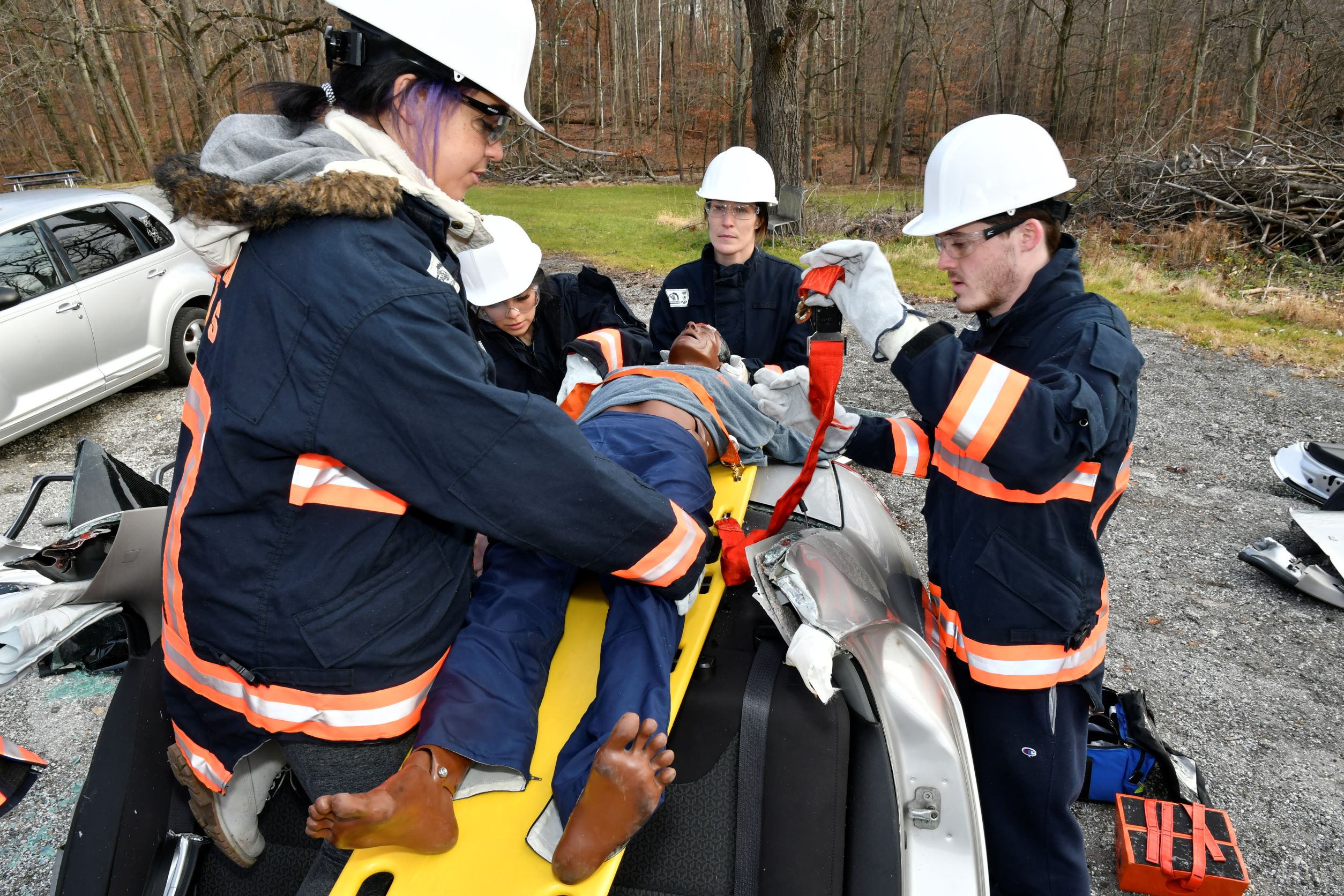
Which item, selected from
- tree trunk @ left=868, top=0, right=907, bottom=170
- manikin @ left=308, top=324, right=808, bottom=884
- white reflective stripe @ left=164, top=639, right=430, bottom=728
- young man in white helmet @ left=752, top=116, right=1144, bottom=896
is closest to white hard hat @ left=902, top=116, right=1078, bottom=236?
young man in white helmet @ left=752, top=116, right=1144, bottom=896

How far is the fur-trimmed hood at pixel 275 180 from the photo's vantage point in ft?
3.97

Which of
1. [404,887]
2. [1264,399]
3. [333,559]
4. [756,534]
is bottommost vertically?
[1264,399]

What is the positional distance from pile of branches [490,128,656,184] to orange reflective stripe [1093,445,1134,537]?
2845 cm

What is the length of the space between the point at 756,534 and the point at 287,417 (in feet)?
4.83

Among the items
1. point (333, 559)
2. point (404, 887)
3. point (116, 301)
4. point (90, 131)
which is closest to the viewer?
point (333, 559)

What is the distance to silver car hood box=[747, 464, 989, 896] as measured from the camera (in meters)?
1.73

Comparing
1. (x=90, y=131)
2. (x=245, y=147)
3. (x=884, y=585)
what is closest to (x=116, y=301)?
(x=245, y=147)

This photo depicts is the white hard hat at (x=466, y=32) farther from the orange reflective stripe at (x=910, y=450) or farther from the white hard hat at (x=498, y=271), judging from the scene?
the white hard hat at (x=498, y=271)

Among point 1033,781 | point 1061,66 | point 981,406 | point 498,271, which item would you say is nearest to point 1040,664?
point 1033,781

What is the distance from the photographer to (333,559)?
1346 mm

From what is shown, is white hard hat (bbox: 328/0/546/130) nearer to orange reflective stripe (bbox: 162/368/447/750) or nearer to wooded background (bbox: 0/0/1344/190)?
orange reflective stripe (bbox: 162/368/447/750)

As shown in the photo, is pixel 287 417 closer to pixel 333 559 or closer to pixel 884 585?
pixel 333 559

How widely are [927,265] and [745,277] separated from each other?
27.2 feet

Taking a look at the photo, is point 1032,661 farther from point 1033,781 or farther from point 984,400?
point 984,400
